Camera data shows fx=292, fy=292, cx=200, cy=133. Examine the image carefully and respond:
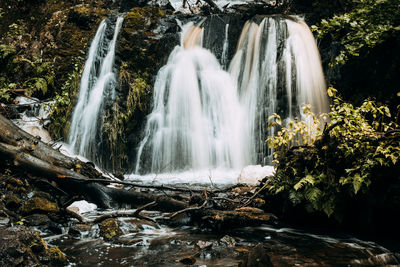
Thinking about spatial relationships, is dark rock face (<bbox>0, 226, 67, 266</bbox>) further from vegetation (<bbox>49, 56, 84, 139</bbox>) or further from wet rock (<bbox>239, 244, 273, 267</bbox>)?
vegetation (<bbox>49, 56, 84, 139</bbox>)

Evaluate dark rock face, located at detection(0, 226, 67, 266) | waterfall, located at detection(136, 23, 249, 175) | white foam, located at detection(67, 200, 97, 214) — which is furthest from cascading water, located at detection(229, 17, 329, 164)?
dark rock face, located at detection(0, 226, 67, 266)

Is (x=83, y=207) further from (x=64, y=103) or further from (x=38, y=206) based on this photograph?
(x=64, y=103)

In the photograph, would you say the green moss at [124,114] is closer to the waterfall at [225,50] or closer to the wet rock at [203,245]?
the waterfall at [225,50]

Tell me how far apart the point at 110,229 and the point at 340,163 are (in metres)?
3.52

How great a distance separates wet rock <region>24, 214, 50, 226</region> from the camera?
4.19m

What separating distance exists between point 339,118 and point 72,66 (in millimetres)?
12002

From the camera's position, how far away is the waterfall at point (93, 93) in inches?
423

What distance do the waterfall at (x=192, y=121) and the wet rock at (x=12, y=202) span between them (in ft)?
19.5

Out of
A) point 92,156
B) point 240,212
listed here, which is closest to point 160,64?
point 92,156

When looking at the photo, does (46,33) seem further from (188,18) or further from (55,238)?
(55,238)

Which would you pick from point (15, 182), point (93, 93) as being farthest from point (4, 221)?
point (93, 93)

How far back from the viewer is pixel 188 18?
14.6 m

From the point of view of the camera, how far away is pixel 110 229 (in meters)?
4.14

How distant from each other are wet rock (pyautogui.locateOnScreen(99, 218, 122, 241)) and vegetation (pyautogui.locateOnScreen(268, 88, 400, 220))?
8.08 ft
